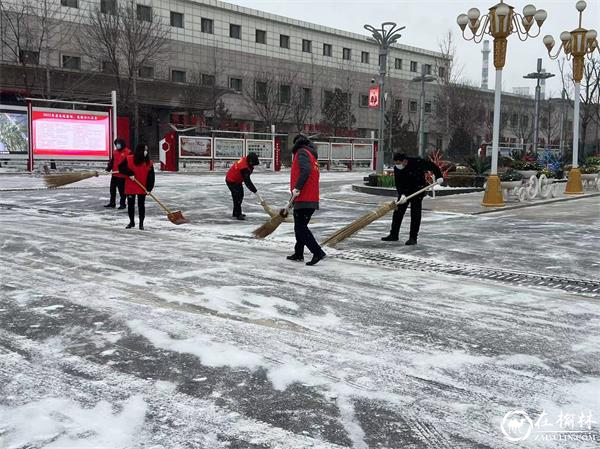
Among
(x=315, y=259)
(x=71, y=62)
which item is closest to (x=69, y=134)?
(x=71, y=62)

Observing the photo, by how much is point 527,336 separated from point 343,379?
5.83ft

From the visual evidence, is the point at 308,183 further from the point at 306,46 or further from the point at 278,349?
the point at 306,46

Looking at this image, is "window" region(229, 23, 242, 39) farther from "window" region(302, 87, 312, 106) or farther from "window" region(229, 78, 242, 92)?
"window" region(302, 87, 312, 106)

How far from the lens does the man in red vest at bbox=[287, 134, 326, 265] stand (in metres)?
7.35

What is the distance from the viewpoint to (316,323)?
16.4 ft

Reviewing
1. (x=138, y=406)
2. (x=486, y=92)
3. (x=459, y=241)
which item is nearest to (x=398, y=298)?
(x=138, y=406)

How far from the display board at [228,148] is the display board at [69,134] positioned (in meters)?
6.85

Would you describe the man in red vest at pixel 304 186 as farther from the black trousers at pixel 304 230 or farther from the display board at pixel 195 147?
the display board at pixel 195 147

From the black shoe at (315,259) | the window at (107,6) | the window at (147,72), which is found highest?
the window at (107,6)

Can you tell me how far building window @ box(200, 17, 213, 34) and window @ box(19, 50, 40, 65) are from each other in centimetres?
1504

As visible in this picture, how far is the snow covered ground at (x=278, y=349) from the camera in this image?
10.4 feet

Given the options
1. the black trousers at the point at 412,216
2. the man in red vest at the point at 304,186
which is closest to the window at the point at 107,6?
the black trousers at the point at 412,216

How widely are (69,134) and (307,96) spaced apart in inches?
1195

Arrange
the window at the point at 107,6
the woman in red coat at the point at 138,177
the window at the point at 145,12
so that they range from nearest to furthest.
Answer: the woman in red coat at the point at 138,177, the window at the point at 107,6, the window at the point at 145,12
